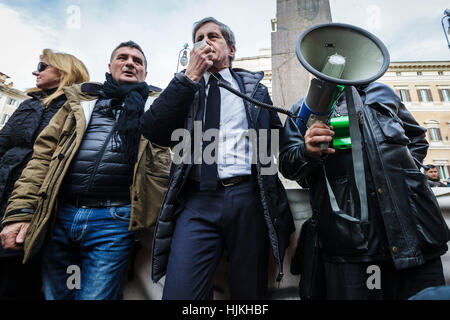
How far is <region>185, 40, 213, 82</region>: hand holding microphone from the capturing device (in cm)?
125

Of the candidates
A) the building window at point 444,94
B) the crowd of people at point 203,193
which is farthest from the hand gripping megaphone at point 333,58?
the building window at point 444,94

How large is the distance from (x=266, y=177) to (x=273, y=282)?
0.88 meters

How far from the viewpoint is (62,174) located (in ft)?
4.73

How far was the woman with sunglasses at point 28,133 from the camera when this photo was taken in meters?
1.51

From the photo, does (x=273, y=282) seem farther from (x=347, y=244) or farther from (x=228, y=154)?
(x=228, y=154)

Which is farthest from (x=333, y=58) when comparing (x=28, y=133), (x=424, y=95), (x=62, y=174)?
(x=424, y=95)

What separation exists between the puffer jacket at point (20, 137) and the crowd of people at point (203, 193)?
0.4 inches

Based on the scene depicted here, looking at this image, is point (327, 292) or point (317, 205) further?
point (317, 205)

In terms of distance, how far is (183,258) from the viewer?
113 cm

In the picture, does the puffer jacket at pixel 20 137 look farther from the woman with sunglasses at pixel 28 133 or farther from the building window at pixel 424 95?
the building window at pixel 424 95

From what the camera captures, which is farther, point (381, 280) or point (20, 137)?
point (20, 137)

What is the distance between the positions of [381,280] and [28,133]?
105 inches

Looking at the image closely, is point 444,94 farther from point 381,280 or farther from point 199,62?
point 199,62
